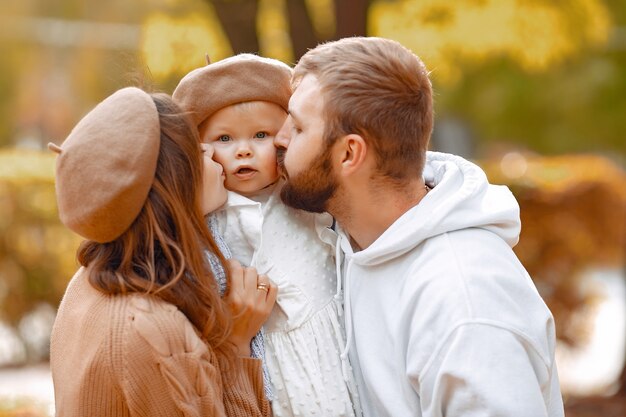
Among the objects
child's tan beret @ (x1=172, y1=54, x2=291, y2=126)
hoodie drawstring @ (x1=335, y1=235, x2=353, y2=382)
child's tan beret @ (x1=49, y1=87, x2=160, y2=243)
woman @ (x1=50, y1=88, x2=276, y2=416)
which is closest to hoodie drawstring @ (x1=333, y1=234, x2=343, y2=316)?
hoodie drawstring @ (x1=335, y1=235, x2=353, y2=382)

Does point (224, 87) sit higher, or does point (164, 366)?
point (224, 87)

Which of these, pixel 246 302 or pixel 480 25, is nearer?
pixel 246 302

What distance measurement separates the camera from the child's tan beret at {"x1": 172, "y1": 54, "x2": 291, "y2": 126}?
3.16 metres

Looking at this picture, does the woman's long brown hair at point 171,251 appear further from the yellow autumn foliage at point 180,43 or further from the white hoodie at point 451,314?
the yellow autumn foliage at point 180,43

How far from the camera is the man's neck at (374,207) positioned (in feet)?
10.5

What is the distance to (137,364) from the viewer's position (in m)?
2.64

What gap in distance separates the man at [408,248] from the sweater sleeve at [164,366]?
0.61 meters

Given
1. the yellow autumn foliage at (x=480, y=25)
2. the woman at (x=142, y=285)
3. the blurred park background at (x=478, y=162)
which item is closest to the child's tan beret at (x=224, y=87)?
the woman at (x=142, y=285)

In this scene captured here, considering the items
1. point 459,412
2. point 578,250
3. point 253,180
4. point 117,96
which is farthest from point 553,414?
point 578,250

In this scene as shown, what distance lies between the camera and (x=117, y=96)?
9.34 feet

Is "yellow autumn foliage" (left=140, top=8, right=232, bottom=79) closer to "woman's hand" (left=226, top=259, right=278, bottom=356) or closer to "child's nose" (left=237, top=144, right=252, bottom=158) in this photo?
"child's nose" (left=237, top=144, right=252, bottom=158)

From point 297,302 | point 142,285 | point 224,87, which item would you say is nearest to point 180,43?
point 224,87

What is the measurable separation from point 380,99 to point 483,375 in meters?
0.86

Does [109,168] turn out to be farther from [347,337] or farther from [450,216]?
[450,216]
